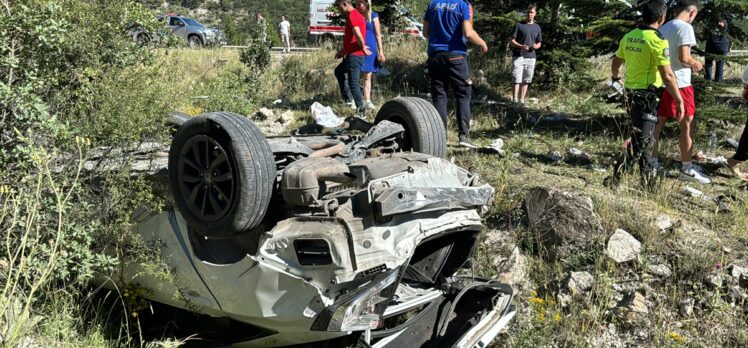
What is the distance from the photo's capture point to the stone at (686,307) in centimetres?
407

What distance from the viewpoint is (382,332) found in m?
3.24

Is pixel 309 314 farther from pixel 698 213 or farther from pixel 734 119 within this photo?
pixel 734 119

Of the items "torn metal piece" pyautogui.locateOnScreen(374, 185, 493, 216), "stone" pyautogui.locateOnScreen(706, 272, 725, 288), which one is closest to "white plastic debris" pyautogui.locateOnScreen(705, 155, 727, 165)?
"stone" pyautogui.locateOnScreen(706, 272, 725, 288)

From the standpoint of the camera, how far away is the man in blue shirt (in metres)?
6.25

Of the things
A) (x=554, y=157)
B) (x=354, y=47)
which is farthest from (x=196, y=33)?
(x=554, y=157)

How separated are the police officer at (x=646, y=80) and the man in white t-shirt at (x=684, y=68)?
25cm

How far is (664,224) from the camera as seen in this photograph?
4711 millimetres

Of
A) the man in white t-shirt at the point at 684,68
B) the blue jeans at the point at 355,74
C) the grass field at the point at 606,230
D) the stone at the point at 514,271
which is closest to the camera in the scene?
the grass field at the point at 606,230

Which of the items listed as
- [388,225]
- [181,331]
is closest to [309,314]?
[388,225]

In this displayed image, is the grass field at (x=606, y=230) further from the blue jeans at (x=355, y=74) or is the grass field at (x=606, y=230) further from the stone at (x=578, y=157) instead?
the blue jeans at (x=355, y=74)

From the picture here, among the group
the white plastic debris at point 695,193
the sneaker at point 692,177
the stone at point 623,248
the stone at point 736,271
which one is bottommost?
the stone at point 736,271

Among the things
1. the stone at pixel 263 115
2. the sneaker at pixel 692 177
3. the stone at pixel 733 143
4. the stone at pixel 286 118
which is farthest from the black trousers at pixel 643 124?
the stone at pixel 263 115

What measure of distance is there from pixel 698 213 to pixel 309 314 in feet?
12.1

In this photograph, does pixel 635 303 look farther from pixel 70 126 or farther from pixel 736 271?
pixel 70 126
